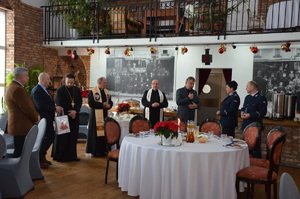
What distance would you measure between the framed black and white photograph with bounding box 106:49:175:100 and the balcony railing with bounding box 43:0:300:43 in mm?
865

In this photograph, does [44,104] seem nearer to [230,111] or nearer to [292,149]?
[230,111]

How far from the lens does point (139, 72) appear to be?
10172 mm

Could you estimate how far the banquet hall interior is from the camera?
204 inches

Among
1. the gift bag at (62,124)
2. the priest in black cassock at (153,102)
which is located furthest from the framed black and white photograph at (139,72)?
the gift bag at (62,124)

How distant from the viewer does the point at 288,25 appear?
709cm

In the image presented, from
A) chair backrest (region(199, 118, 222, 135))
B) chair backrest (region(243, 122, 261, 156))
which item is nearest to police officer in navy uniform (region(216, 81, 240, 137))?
chair backrest (region(199, 118, 222, 135))

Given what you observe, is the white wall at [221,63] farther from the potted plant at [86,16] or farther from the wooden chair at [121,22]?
the potted plant at [86,16]

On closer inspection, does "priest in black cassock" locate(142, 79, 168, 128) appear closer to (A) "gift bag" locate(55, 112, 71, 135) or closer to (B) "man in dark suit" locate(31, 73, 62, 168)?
(A) "gift bag" locate(55, 112, 71, 135)

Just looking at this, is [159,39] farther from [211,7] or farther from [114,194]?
[114,194]

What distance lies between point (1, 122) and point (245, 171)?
4.09 m

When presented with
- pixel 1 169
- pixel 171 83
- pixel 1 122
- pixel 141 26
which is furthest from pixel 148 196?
pixel 141 26

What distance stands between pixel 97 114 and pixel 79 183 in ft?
5.99

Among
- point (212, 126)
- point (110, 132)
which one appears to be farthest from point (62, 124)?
point (212, 126)

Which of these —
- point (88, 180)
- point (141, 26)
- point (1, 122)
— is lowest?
point (88, 180)
